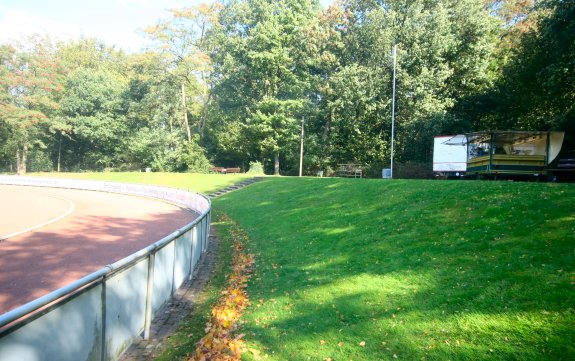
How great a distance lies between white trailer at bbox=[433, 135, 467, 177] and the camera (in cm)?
2592

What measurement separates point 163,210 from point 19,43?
58.3 meters

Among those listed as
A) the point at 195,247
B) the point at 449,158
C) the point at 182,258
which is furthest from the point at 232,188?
the point at 182,258

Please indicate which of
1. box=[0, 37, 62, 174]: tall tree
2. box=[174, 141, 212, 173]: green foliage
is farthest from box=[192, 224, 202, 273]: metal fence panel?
box=[0, 37, 62, 174]: tall tree

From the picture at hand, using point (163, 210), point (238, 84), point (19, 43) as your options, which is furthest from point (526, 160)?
point (19, 43)

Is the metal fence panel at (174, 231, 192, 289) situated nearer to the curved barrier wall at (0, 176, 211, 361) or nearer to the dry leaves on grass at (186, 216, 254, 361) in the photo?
the curved barrier wall at (0, 176, 211, 361)

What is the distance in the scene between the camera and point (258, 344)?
5.36 m

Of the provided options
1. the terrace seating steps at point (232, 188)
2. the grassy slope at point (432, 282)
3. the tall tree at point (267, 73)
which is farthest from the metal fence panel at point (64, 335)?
the tall tree at point (267, 73)

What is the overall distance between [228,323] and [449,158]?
80.1 feet

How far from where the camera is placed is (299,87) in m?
46.6

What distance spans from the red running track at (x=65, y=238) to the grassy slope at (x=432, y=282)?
541 centimetres

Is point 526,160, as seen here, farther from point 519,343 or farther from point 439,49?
point 439,49

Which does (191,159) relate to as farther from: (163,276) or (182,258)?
(163,276)

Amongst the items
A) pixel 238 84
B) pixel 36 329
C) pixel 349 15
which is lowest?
pixel 36 329

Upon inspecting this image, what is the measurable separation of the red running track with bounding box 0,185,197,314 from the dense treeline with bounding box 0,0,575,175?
2182 cm
